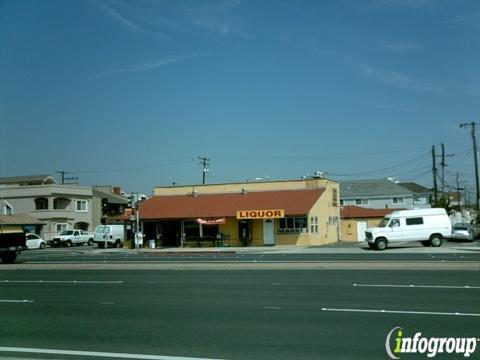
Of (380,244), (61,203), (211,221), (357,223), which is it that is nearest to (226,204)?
(211,221)

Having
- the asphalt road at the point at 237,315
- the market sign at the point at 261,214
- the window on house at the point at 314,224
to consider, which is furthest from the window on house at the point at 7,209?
the asphalt road at the point at 237,315

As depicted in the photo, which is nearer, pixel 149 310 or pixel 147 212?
pixel 149 310

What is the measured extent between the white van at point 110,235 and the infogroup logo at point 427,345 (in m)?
45.7

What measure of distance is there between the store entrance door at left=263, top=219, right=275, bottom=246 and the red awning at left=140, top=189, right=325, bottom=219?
1279 mm

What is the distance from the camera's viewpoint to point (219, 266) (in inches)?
890

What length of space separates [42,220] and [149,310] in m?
62.2

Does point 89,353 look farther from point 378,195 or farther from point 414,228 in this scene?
point 378,195

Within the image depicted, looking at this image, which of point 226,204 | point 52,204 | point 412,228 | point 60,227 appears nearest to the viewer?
point 412,228

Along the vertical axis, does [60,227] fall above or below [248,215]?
below

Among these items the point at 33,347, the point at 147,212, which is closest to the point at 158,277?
the point at 33,347

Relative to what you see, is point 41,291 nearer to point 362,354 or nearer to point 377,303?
point 377,303

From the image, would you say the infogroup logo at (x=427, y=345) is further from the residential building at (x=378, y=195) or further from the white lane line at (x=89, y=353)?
the residential building at (x=378, y=195)

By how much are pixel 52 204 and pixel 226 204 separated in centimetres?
2981

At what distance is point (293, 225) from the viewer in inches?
1837
